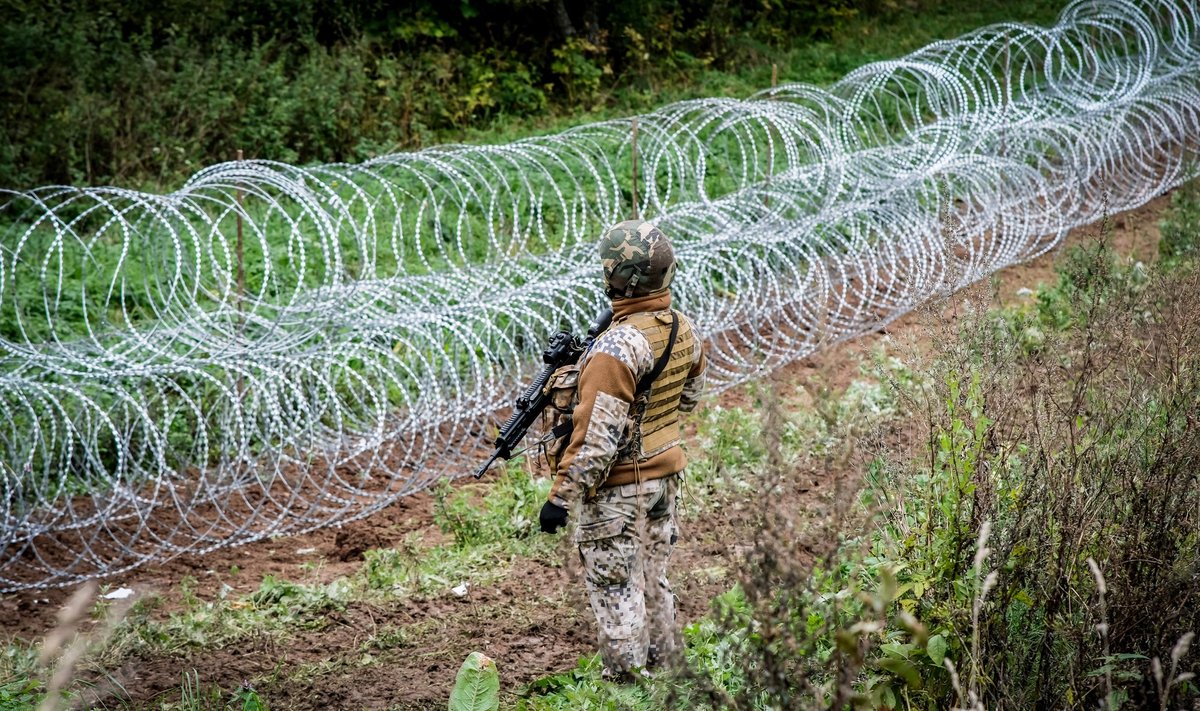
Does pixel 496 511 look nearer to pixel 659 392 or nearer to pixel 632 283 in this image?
pixel 659 392

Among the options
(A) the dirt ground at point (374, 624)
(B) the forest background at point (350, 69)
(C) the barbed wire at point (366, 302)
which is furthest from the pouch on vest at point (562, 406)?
(B) the forest background at point (350, 69)

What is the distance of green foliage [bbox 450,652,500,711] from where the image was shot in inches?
172

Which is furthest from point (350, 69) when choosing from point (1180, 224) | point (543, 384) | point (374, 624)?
point (543, 384)

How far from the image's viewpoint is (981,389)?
4332 millimetres

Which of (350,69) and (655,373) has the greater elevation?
(350,69)

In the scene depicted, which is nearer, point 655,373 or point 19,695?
point 655,373

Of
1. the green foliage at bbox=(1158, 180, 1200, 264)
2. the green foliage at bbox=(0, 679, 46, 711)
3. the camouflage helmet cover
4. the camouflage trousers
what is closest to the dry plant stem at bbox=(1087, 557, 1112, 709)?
the camouflage trousers

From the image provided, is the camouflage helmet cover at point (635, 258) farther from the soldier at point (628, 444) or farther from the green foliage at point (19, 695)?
the green foliage at point (19, 695)

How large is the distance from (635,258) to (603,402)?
56 centimetres

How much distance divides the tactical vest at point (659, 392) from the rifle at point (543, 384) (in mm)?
262

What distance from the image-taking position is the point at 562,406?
4621mm

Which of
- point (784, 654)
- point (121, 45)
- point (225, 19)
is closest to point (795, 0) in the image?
point (225, 19)

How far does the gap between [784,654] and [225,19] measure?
51.1ft

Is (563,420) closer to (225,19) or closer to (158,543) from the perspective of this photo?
(158,543)
